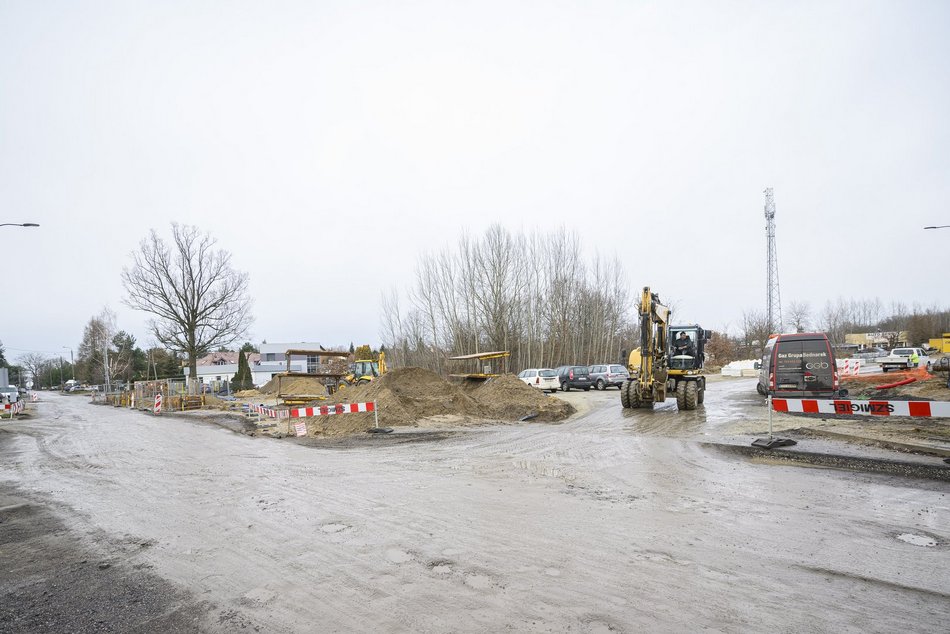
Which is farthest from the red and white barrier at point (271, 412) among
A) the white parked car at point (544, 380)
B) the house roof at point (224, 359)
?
the house roof at point (224, 359)

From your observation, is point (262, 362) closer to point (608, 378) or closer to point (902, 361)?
point (608, 378)

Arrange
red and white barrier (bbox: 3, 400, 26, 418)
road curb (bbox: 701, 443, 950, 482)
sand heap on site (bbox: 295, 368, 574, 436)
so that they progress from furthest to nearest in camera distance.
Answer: red and white barrier (bbox: 3, 400, 26, 418) → sand heap on site (bbox: 295, 368, 574, 436) → road curb (bbox: 701, 443, 950, 482)

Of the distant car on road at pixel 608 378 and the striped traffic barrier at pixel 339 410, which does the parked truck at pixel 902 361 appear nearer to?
the distant car on road at pixel 608 378

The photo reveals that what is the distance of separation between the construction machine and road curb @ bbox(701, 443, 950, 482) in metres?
7.80

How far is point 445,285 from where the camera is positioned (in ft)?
161

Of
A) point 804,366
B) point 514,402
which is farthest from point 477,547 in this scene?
point 804,366

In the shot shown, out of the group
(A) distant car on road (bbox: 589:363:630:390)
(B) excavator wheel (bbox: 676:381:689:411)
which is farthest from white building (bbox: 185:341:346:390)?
(B) excavator wheel (bbox: 676:381:689:411)

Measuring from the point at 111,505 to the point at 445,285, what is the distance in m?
42.0

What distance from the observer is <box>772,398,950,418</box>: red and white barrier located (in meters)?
9.18

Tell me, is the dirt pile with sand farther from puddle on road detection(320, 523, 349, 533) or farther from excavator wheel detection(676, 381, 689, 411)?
puddle on road detection(320, 523, 349, 533)

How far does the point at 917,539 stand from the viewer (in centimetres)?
→ 546

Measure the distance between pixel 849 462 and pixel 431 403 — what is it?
532 inches

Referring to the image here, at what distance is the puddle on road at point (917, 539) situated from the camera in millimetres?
5326

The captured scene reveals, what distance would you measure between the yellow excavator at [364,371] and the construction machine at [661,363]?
20537 millimetres
